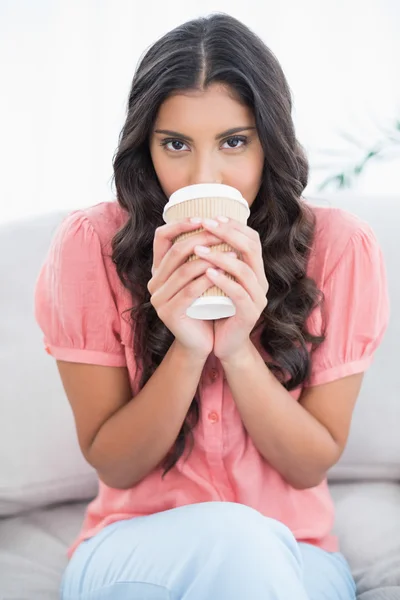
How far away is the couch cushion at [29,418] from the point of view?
1335mm

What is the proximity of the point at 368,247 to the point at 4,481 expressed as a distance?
0.74m

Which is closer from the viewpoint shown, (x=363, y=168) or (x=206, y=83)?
(x=206, y=83)

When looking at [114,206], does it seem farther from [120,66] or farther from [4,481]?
[120,66]

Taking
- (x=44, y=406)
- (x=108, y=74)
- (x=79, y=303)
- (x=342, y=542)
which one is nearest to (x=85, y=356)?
(x=79, y=303)

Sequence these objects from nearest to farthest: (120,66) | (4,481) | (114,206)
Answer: (114,206) < (4,481) < (120,66)

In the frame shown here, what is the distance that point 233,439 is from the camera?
113 cm

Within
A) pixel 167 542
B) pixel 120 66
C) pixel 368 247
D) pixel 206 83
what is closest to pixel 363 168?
pixel 120 66

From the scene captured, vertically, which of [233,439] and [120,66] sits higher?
[120,66]

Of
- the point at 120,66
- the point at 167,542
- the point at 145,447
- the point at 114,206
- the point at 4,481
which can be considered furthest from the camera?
the point at 120,66

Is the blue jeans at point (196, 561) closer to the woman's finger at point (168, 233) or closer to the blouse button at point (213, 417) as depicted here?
the blouse button at point (213, 417)

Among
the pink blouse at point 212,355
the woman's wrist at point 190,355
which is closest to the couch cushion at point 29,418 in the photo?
the pink blouse at point 212,355

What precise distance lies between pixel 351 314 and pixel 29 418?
0.61 meters

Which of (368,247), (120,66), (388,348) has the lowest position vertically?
(388,348)

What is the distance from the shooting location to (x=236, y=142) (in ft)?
3.30
